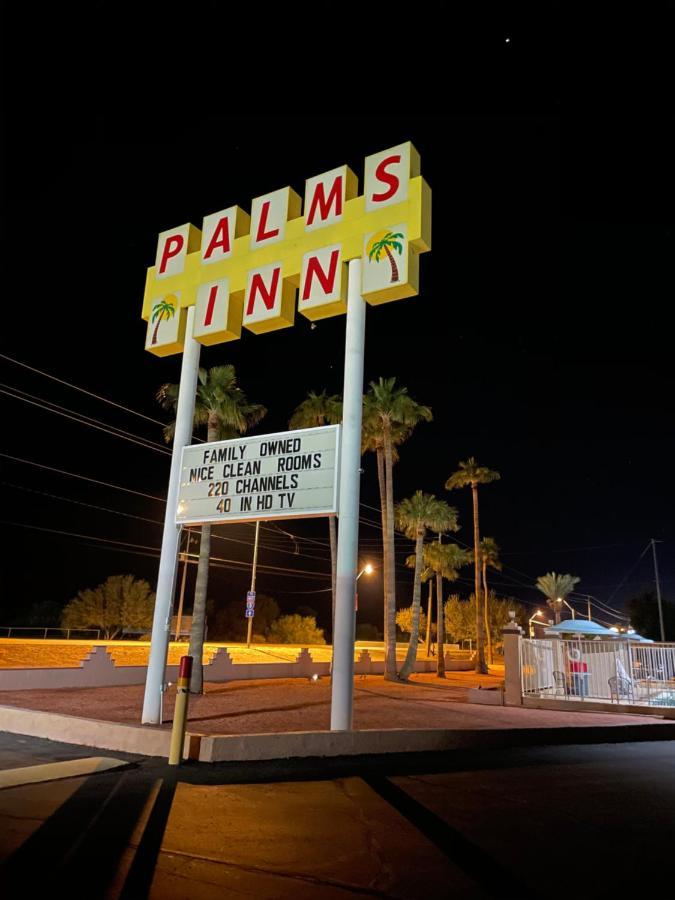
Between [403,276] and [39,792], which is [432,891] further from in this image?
[403,276]

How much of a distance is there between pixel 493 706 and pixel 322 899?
48.1 feet

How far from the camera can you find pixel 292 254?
1159 centimetres

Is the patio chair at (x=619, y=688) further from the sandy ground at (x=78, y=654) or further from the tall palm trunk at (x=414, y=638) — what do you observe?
the sandy ground at (x=78, y=654)

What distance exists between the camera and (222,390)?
21.6 m

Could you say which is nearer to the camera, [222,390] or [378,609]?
[222,390]

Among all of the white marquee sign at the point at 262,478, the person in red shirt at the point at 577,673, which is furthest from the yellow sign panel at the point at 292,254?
the person in red shirt at the point at 577,673

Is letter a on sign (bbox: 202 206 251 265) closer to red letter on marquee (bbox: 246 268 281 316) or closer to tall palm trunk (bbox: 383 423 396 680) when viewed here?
red letter on marquee (bbox: 246 268 281 316)

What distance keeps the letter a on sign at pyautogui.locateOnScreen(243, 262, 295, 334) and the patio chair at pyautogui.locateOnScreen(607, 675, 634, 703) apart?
12809mm

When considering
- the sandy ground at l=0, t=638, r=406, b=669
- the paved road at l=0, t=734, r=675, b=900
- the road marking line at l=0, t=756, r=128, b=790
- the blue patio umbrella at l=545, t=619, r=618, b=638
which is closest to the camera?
the paved road at l=0, t=734, r=675, b=900

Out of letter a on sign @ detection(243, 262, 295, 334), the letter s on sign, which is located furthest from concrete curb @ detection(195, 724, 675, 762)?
the letter s on sign

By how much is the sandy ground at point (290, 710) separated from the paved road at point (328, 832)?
3.41 metres

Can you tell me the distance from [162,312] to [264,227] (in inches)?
107

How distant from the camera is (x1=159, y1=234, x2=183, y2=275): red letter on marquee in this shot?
43.6 feet

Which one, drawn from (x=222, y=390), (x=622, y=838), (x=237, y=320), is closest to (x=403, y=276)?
(x=237, y=320)
